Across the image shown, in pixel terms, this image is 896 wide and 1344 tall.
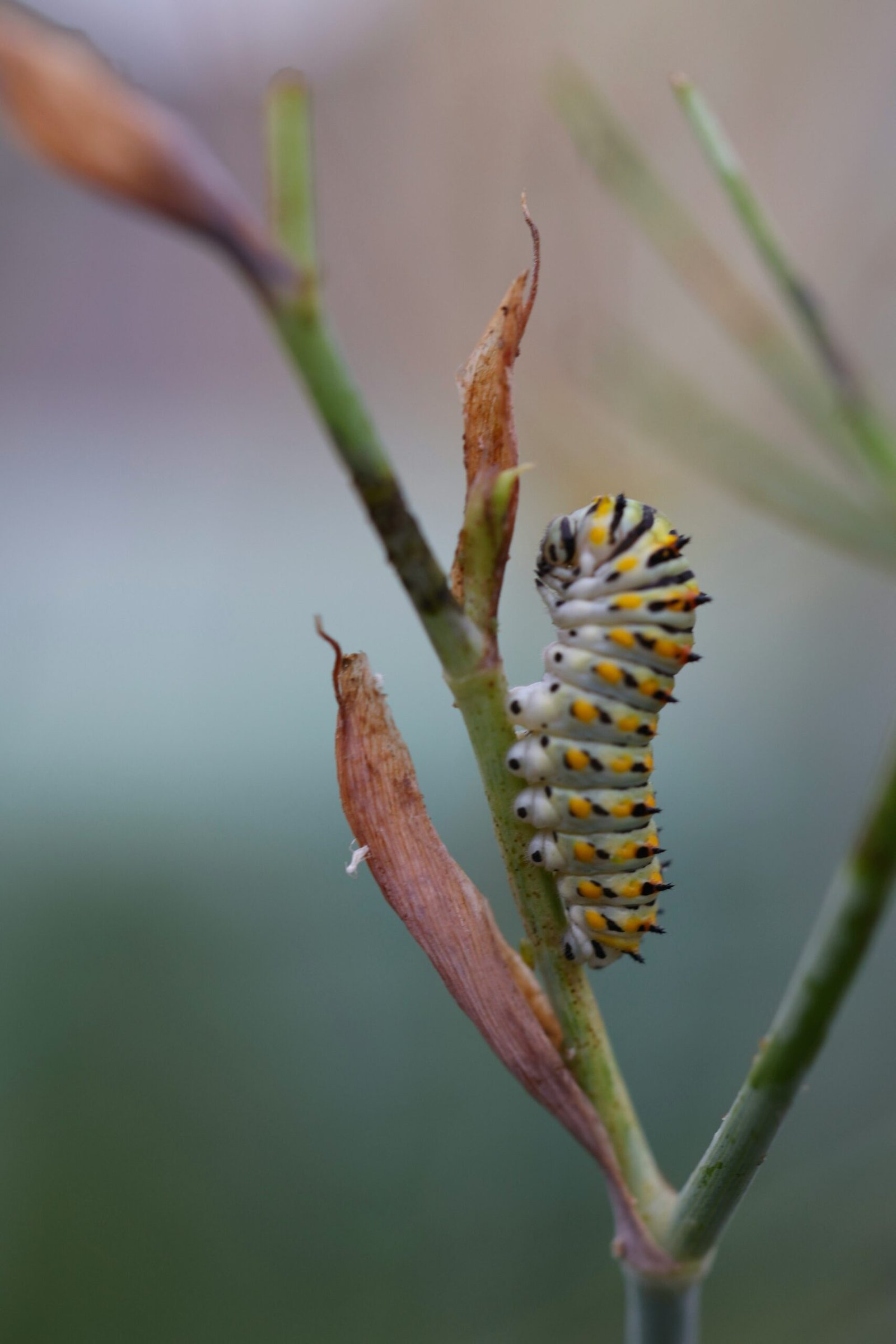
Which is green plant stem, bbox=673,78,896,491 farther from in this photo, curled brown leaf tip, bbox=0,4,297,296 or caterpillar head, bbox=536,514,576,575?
caterpillar head, bbox=536,514,576,575

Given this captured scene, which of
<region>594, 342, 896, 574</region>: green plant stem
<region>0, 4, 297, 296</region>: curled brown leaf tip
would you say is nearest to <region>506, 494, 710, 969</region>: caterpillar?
<region>594, 342, 896, 574</region>: green plant stem

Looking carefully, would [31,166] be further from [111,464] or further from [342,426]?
[342,426]

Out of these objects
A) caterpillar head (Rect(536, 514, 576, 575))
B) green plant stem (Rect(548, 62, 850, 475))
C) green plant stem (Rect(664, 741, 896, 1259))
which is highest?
green plant stem (Rect(548, 62, 850, 475))

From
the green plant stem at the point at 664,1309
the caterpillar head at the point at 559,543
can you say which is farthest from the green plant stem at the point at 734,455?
the green plant stem at the point at 664,1309

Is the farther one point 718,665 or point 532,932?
point 718,665

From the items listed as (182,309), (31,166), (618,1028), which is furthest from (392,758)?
(182,309)
